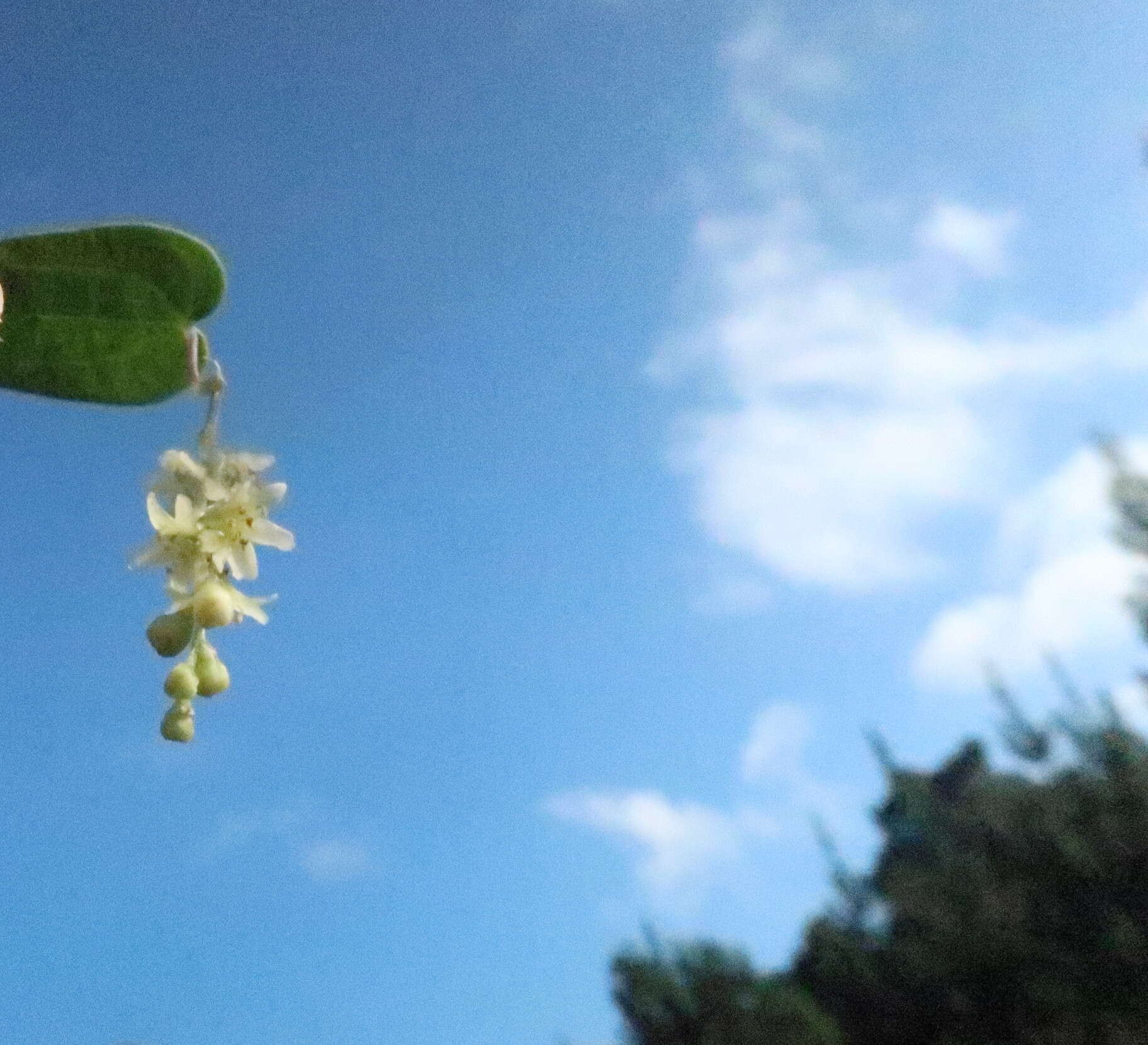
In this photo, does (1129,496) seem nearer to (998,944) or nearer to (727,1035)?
(998,944)

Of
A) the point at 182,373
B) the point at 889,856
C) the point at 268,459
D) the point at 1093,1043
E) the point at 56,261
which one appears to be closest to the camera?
the point at 56,261

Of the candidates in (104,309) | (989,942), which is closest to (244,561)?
(104,309)

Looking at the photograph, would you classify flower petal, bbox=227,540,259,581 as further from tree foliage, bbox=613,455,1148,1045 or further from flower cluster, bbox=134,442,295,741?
tree foliage, bbox=613,455,1148,1045

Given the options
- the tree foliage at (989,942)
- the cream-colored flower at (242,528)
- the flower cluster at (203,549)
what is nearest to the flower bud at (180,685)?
the flower cluster at (203,549)

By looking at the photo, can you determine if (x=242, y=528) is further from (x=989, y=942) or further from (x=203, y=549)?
(x=989, y=942)

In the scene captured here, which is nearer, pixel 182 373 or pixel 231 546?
pixel 182 373

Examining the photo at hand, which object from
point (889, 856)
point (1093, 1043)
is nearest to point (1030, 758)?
point (889, 856)

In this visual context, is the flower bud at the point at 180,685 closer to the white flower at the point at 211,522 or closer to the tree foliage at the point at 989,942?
the white flower at the point at 211,522
